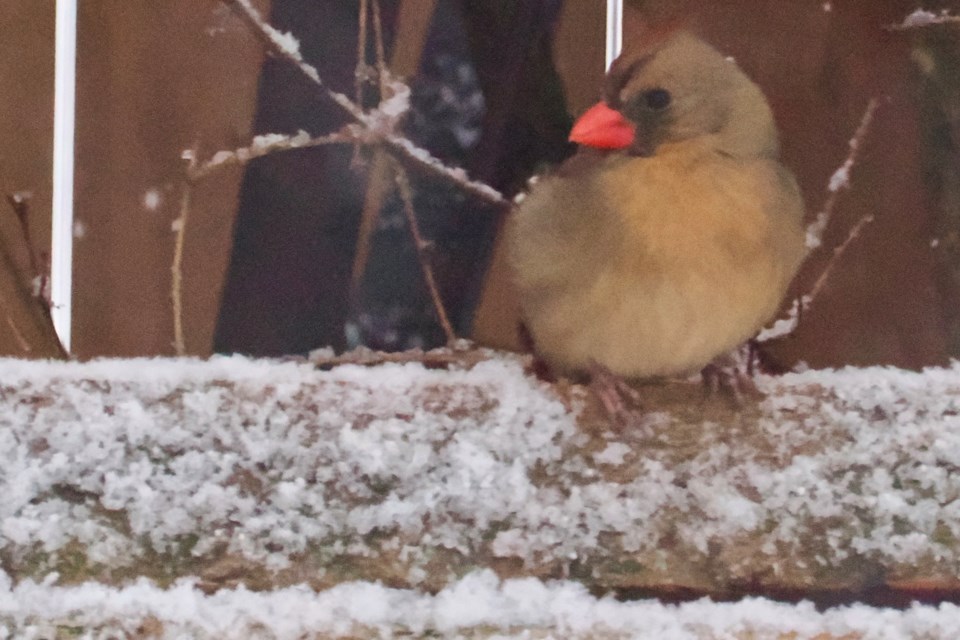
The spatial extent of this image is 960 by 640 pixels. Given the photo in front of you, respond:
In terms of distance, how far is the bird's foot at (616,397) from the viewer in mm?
719

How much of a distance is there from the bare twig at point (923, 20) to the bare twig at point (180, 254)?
0.90 metres

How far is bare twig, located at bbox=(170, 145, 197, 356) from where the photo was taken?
115cm

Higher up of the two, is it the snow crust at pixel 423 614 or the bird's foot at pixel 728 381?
the bird's foot at pixel 728 381

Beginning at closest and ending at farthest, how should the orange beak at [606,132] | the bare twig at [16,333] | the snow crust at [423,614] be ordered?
the snow crust at [423,614] → the orange beak at [606,132] → the bare twig at [16,333]

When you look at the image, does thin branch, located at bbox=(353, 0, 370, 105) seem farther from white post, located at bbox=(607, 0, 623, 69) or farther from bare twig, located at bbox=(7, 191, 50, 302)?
bare twig, located at bbox=(7, 191, 50, 302)

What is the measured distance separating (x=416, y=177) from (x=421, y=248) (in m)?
0.09

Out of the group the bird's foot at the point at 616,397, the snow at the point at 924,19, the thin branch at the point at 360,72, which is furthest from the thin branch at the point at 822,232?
the thin branch at the point at 360,72

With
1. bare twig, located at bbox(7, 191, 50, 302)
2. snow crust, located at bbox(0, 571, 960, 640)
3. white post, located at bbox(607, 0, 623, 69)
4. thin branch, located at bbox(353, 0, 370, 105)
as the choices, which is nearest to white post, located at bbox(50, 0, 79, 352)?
bare twig, located at bbox(7, 191, 50, 302)

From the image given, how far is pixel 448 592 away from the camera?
0.67 meters

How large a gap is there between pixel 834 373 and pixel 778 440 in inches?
4.0

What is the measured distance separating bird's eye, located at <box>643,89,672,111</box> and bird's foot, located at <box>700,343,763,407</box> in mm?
238

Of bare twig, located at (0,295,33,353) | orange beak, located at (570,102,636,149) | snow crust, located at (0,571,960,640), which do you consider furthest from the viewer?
bare twig, located at (0,295,33,353)

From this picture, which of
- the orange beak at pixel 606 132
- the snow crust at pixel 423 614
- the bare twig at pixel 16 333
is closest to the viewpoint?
the snow crust at pixel 423 614

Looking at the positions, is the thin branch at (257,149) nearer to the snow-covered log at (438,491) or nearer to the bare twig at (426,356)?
the bare twig at (426,356)
